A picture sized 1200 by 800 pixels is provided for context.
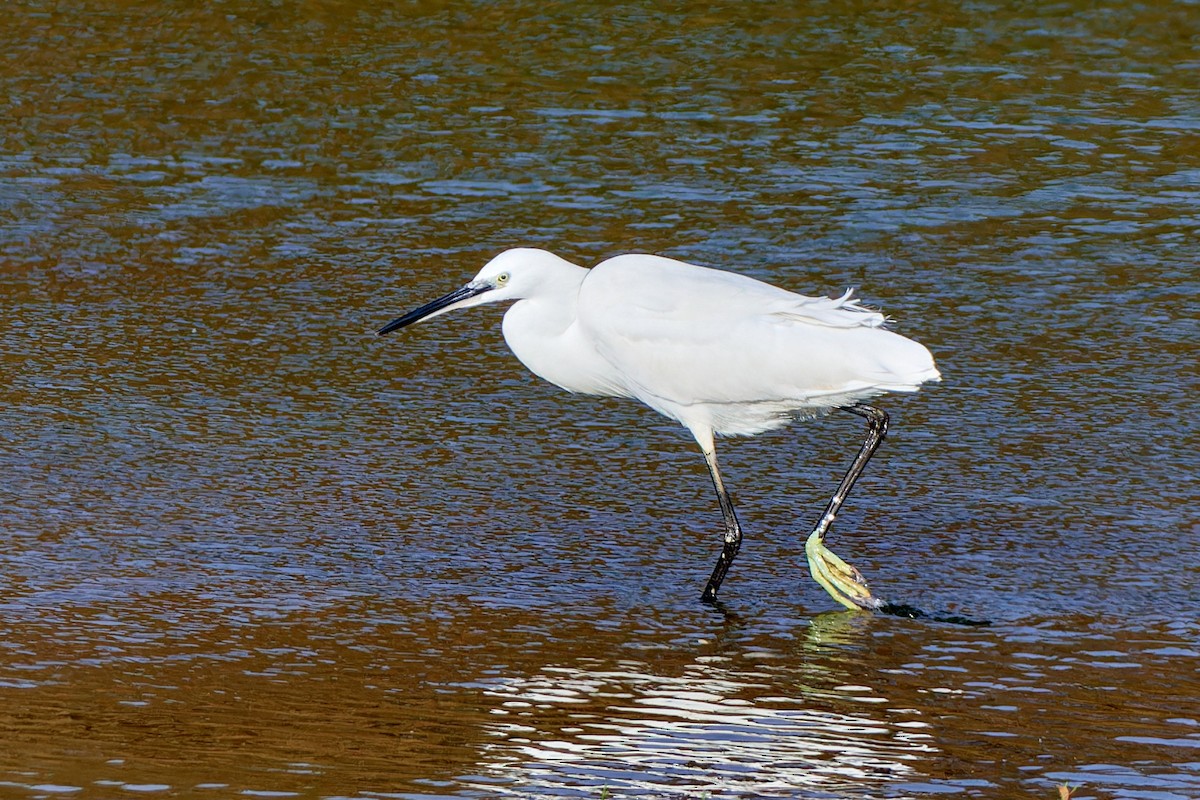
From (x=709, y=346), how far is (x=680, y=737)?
4.79 feet

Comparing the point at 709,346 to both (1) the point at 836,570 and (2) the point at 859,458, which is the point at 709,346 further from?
(1) the point at 836,570

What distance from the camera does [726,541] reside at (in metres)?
4.88

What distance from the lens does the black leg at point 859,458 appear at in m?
4.87

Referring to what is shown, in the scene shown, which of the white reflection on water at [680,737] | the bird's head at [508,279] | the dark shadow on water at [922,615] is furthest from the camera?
the bird's head at [508,279]

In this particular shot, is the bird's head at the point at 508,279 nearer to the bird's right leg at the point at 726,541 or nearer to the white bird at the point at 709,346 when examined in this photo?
the white bird at the point at 709,346

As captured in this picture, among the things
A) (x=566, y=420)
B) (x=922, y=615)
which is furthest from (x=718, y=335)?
(x=566, y=420)

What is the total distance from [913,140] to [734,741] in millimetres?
5135

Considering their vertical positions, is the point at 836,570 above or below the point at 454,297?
below

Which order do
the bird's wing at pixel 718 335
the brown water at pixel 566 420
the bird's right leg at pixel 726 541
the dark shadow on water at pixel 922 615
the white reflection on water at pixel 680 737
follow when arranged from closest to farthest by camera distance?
the white reflection on water at pixel 680 737, the brown water at pixel 566 420, the dark shadow on water at pixel 922 615, the bird's right leg at pixel 726 541, the bird's wing at pixel 718 335

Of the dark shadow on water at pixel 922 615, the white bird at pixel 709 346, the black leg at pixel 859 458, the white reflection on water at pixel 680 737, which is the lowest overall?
the dark shadow on water at pixel 922 615

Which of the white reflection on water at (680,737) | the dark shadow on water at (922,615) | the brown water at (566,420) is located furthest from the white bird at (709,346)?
the white reflection on water at (680,737)

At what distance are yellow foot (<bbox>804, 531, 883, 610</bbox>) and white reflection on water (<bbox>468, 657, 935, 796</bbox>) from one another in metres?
0.47

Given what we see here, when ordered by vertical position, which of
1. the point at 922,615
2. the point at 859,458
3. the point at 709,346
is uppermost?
the point at 709,346

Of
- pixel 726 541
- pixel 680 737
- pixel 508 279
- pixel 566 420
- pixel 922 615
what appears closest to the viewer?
pixel 680 737
